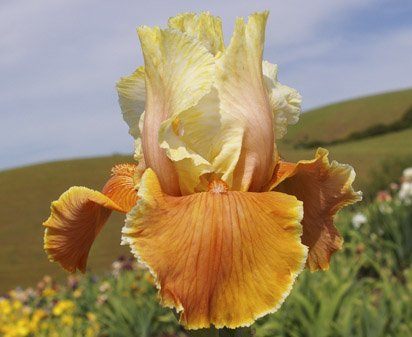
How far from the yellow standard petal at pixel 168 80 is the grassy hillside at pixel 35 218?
7898mm

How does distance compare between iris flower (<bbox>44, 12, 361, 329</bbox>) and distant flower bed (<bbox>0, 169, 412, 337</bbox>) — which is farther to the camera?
distant flower bed (<bbox>0, 169, 412, 337</bbox>)

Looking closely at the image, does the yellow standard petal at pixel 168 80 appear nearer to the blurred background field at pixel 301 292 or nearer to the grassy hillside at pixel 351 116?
the blurred background field at pixel 301 292

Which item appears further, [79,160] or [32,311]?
[79,160]

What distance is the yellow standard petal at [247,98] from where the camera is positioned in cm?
112

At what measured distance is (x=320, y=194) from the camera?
1216 millimetres

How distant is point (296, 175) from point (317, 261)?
0.62 ft

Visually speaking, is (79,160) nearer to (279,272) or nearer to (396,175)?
(396,175)

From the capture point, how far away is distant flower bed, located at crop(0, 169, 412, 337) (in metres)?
4.19

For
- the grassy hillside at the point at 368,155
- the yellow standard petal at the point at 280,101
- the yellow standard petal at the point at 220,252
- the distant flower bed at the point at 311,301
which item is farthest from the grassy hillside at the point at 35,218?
→ the yellow standard petal at the point at 220,252

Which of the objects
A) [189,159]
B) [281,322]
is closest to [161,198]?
[189,159]

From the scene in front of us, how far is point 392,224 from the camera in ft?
24.8

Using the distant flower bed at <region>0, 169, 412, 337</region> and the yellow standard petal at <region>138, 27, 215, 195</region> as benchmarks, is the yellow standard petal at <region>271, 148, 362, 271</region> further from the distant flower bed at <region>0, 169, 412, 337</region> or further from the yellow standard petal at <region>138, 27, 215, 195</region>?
the distant flower bed at <region>0, 169, 412, 337</region>

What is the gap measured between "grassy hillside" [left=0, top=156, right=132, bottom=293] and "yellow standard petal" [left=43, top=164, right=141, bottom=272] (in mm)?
7674

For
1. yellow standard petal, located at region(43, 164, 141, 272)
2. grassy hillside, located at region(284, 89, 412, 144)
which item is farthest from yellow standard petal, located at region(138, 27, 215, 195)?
grassy hillside, located at region(284, 89, 412, 144)
